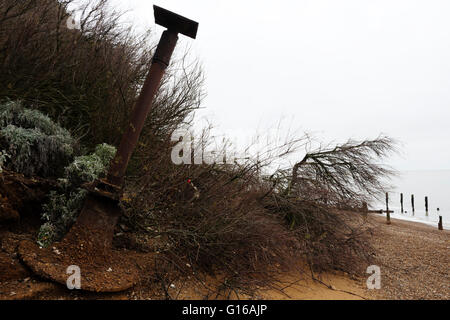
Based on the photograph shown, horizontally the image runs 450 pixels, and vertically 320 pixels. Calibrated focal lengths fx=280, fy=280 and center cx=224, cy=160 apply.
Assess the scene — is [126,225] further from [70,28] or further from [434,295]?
[434,295]

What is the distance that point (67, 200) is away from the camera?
13.1ft

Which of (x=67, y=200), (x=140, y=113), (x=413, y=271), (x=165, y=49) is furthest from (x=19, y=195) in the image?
(x=413, y=271)

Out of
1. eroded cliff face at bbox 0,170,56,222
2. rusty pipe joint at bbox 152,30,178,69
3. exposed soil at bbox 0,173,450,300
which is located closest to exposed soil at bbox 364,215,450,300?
exposed soil at bbox 0,173,450,300

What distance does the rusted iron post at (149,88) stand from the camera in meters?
3.73

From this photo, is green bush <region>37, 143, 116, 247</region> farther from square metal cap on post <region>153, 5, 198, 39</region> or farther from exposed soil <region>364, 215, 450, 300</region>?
exposed soil <region>364, 215, 450, 300</region>

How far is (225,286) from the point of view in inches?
166

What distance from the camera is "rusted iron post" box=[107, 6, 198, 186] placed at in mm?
3729

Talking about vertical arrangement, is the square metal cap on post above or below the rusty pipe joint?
above

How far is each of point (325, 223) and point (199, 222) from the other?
307cm

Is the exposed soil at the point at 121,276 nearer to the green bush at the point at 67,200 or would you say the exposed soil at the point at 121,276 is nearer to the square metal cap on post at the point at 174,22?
the green bush at the point at 67,200

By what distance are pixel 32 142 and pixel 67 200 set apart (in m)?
0.97

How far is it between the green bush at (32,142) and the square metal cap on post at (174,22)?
235cm

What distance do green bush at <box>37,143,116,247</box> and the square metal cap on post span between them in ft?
7.35

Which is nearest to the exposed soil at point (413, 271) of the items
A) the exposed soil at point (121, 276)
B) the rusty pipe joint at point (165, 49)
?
the exposed soil at point (121, 276)
